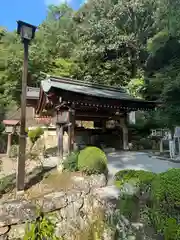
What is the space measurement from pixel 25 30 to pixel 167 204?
4.26 m

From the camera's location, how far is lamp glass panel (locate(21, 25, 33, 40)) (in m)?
3.98

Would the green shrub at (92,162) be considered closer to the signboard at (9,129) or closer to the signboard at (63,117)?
the signboard at (63,117)

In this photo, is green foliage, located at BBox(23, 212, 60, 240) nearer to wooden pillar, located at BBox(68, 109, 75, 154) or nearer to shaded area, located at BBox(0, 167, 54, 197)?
shaded area, located at BBox(0, 167, 54, 197)

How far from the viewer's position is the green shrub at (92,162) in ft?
15.0

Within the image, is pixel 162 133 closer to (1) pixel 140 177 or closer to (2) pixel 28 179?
(1) pixel 140 177

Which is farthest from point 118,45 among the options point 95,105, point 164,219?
point 164,219

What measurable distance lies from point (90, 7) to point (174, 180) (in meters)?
19.8

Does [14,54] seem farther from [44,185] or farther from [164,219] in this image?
[164,219]

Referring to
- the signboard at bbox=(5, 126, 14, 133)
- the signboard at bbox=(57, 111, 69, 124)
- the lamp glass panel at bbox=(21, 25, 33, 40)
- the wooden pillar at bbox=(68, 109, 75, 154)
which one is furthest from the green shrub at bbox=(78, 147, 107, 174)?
the signboard at bbox=(5, 126, 14, 133)

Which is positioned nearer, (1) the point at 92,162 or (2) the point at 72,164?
(1) the point at 92,162

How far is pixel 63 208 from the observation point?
3.59 meters

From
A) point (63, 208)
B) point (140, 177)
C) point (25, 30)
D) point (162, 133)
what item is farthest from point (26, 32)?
point (162, 133)

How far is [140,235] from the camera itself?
108 inches

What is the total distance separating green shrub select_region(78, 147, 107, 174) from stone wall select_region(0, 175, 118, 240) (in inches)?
19.6
